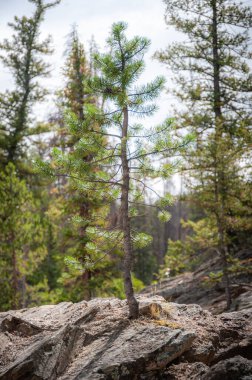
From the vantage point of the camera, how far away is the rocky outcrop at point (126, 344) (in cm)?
500

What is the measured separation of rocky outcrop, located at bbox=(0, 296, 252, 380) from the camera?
197 inches

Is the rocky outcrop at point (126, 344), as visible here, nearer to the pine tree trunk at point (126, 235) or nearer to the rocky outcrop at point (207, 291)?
the pine tree trunk at point (126, 235)

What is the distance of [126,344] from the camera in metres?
5.43

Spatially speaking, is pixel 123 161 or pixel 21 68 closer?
pixel 123 161

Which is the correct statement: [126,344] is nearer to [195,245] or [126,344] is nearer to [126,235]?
[126,235]

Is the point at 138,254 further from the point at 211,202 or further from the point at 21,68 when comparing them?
the point at 211,202

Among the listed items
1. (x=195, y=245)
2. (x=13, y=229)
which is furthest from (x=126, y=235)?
(x=13, y=229)

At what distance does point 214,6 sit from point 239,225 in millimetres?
9706

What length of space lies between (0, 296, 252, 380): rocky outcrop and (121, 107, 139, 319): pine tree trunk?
1.03ft

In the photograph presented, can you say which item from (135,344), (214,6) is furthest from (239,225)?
(214,6)

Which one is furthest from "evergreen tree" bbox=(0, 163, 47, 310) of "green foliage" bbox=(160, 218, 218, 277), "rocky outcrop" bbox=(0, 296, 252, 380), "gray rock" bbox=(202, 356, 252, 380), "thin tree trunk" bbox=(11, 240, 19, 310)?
"gray rock" bbox=(202, 356, 252, 380)

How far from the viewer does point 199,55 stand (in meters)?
14.4

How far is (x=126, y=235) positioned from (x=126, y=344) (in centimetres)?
199

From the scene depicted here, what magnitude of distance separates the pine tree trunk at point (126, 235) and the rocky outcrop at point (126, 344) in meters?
0.32
